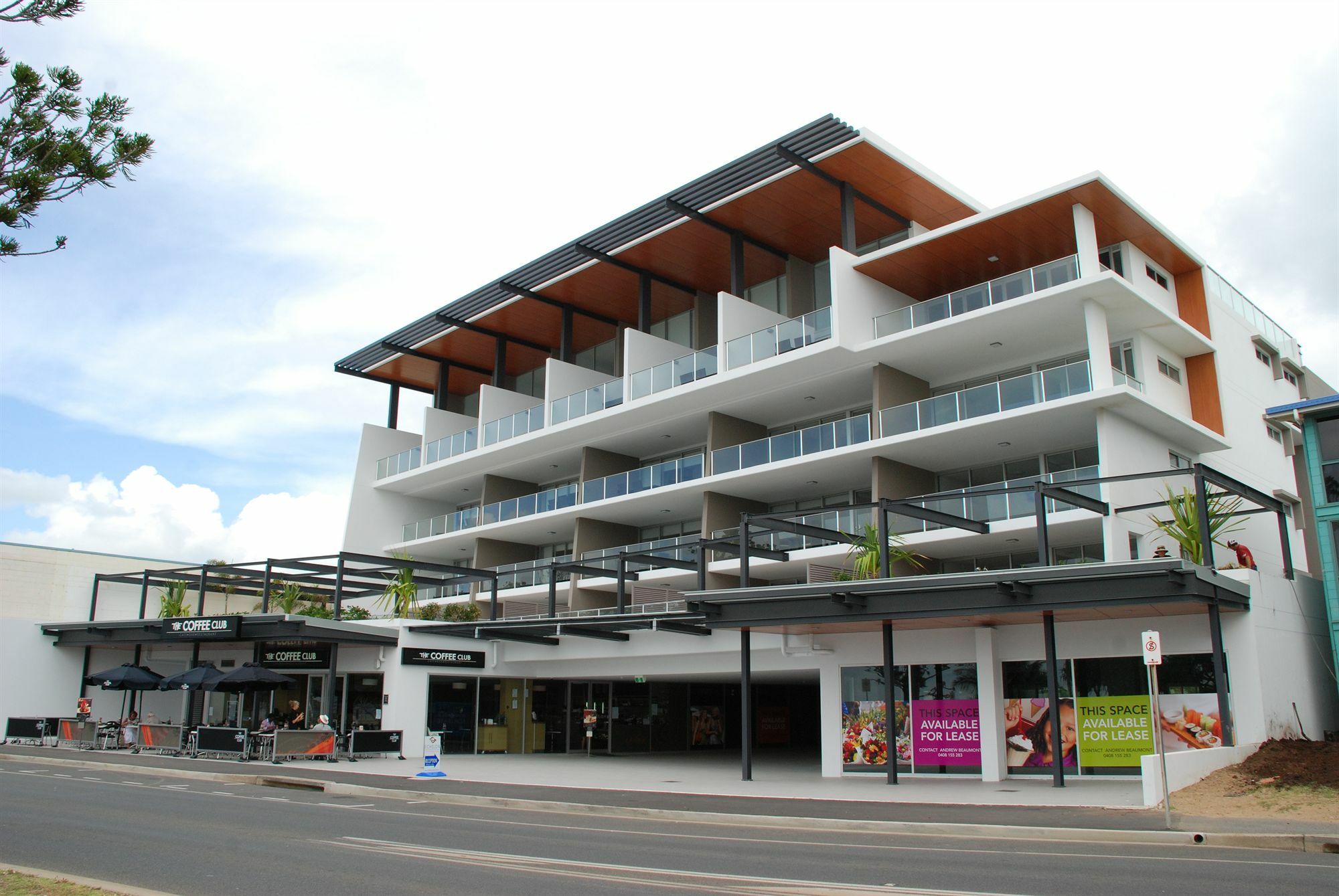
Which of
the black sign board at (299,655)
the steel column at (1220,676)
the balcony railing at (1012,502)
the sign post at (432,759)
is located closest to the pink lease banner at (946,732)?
the steel column at (1220,676)

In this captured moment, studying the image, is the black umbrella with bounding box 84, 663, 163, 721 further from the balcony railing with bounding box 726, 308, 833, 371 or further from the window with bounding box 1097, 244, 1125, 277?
the window with bounding box 1097, 244, 1125, 277

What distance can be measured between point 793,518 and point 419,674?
1265 centimetres

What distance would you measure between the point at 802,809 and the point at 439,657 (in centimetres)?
1840

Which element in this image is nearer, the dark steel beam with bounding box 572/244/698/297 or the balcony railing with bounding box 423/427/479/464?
the dark steel beam with bounding box 572/244/698/297

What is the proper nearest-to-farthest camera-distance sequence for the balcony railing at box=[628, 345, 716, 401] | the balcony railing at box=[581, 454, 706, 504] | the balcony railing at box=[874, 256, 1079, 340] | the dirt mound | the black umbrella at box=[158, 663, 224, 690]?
the dirt mound, the balcony railing at box=[874, 256, 1079, 340], the black umbrella at box=[158, 663, 224, 690], the balcony railing at box=[628, 345, 716, 401], the balcony railing at box=[581, 454, 706, 504]

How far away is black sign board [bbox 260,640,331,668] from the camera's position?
107 ft

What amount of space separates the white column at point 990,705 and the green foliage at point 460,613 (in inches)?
715

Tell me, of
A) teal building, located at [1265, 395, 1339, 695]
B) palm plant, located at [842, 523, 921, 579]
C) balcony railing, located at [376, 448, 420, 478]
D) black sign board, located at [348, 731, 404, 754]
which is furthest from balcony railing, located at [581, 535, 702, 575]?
teal building, located at [1265, 395, 1339, 695]

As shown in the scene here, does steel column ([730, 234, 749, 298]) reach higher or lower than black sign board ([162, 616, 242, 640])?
higher

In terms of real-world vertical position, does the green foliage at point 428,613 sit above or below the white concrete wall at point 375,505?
below

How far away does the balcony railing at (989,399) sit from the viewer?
2733cm

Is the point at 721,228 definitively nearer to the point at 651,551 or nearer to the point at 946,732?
the point at 651,551

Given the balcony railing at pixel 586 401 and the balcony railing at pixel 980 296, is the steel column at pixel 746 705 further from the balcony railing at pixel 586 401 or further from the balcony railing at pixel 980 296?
the balcony railing at pixel 586 401

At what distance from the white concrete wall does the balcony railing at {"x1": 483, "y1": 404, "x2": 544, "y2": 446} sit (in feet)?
27.8
